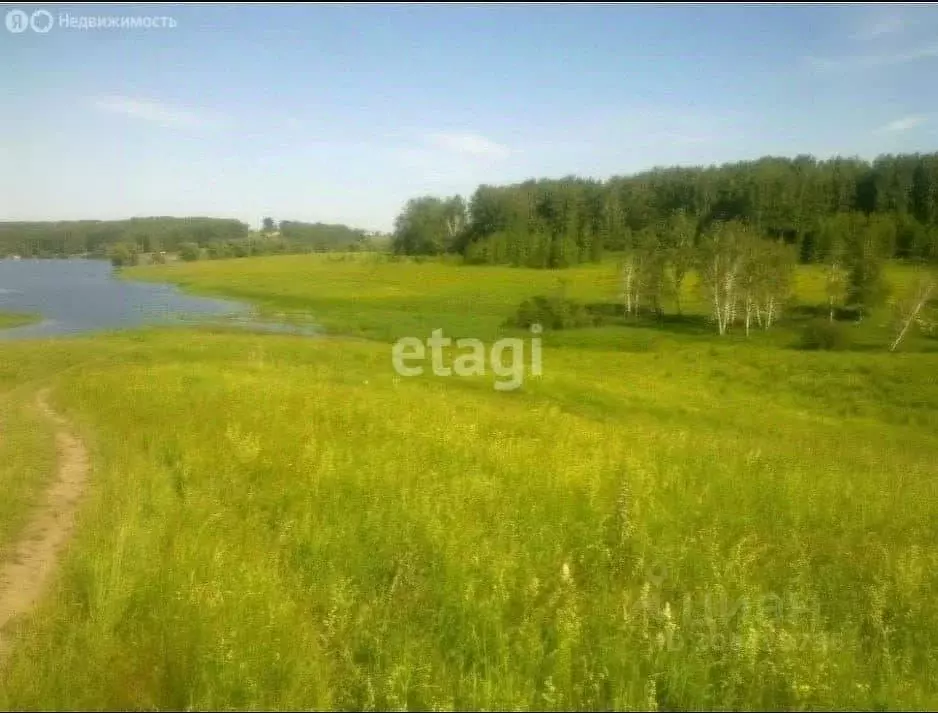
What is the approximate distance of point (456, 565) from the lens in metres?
6.54

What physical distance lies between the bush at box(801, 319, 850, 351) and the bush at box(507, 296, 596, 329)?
1761 centimetres

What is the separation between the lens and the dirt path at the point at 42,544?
6.43m

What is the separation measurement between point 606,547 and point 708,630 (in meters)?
1.86

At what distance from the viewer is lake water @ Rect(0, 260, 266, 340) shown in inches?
2101

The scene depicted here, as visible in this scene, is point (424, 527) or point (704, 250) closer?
point (424, 527)

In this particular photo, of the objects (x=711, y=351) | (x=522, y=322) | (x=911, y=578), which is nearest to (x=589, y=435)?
(x=911, y=578)

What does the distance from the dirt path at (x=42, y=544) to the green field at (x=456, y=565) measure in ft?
0.75

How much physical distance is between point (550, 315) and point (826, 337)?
21542 millimetres

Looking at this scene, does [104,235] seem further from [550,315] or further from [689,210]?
[689,210]

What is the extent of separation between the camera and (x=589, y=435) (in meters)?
14.5

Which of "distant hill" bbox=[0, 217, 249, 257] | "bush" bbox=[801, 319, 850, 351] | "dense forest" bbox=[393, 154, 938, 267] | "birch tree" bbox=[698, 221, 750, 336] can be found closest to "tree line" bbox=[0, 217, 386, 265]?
"distant hill" bbox=[0, 217, 249, 257]

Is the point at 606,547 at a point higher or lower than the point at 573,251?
lower

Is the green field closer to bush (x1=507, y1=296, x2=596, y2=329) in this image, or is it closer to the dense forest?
bush (x1=507, y1=296, x2=596, y2=329)

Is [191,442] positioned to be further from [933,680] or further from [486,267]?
[486,267]
